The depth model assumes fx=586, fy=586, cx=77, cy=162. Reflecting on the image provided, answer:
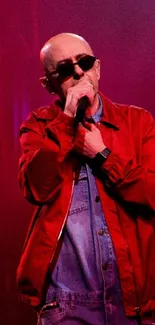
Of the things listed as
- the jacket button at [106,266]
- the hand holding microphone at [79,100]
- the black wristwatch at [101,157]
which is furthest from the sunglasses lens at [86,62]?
the jacket button at [106,266]

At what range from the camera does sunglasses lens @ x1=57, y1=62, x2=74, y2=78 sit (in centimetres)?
211

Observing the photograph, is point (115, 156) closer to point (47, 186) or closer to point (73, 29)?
point (47, 186)

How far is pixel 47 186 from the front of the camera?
194 cm

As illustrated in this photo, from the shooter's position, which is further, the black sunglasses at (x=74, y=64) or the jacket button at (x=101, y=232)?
the black sunglasses at (x=74, y=64)

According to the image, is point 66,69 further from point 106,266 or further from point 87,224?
point 106,266

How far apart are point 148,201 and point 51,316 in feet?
1.61

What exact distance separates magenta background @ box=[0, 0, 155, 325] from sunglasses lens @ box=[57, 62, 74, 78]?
2.63 ft

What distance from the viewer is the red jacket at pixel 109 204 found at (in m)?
1.91

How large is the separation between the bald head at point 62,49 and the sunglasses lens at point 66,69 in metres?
0.03

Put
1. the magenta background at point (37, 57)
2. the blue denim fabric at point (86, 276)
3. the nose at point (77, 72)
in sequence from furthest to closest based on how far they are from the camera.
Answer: the magenta background at point (37, 57), the nose at point (77, 72), the blue denim fabric at point (86, 276)

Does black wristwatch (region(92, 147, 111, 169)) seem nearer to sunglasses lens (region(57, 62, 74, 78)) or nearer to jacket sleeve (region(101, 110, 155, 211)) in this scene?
jacket sleeve (region(101, 110, 155, 211))

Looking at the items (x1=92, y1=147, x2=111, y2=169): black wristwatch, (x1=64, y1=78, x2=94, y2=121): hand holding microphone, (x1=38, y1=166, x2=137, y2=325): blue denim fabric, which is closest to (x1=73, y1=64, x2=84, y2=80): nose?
(x1=64, y1=78, x2=94, y2=121): hand holding microphone

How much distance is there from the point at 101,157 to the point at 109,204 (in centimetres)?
16

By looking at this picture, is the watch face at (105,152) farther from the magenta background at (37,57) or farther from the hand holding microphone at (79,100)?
the magenta background at (37,57)
